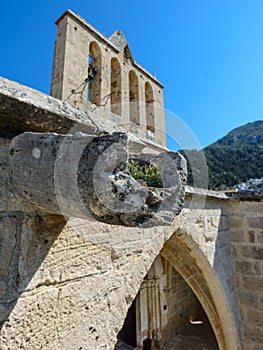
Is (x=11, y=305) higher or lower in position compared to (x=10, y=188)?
lower

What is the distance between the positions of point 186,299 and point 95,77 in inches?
222

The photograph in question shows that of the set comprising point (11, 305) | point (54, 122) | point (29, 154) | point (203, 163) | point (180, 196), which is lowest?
point (11, 305)

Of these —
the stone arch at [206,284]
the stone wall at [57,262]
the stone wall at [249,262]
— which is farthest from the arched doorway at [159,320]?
the stone wall at [57,262]

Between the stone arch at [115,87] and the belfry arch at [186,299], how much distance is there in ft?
11.0

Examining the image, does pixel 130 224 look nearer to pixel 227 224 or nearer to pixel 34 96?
pixel 34 96

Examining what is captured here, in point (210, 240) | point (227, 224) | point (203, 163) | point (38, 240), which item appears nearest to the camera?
point (38, 240)

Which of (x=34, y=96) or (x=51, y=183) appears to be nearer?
(x=51, y=183)

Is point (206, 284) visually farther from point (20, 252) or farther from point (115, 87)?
point (115, 87)

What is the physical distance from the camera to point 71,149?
20.2 inches

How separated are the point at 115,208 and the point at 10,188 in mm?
420

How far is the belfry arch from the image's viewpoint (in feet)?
8.36

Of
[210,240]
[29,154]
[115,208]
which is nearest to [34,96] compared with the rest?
[29,154]

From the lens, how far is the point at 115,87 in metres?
5.38

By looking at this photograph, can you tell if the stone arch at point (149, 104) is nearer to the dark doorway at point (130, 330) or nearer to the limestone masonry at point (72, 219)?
the limestone masonry at point (72, 219)
